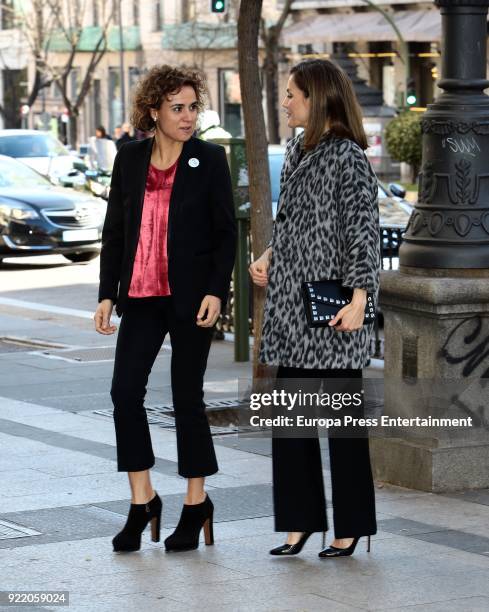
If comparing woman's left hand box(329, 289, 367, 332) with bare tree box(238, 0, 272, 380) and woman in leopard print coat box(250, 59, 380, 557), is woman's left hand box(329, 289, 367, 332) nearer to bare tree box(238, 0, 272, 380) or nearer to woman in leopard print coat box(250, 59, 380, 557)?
woman in leopard print coat box(250, 59, 380, 557)

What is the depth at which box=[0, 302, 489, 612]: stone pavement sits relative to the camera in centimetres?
539

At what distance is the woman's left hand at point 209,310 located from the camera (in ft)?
19.3

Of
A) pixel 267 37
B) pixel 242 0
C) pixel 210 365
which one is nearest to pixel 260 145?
pixel 242 0

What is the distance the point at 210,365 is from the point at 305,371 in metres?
5.80

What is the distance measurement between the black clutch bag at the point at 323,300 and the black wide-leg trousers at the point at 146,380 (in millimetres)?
504

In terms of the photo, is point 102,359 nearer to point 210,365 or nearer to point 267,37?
point 210,365

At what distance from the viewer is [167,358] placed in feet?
39.1

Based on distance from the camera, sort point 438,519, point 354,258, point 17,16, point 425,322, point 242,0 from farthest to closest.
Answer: point 17,16, point 242,0, point 425,322, point 438,519, point 354,258

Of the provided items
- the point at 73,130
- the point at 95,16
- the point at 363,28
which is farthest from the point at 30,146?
the point at 95,16

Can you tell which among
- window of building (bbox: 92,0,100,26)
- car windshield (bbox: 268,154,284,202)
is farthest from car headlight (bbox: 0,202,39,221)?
window of building (bbox: 92,0,100,26)

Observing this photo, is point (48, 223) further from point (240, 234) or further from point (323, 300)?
point (323, 300)

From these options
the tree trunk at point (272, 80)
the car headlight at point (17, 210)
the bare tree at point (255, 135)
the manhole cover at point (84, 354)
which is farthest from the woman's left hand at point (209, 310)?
the tree trunk at point (272, 80)

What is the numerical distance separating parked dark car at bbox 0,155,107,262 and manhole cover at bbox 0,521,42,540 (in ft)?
43.7

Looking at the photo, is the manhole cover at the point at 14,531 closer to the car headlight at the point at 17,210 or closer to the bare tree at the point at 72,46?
the car headlight at the point at 17,210
